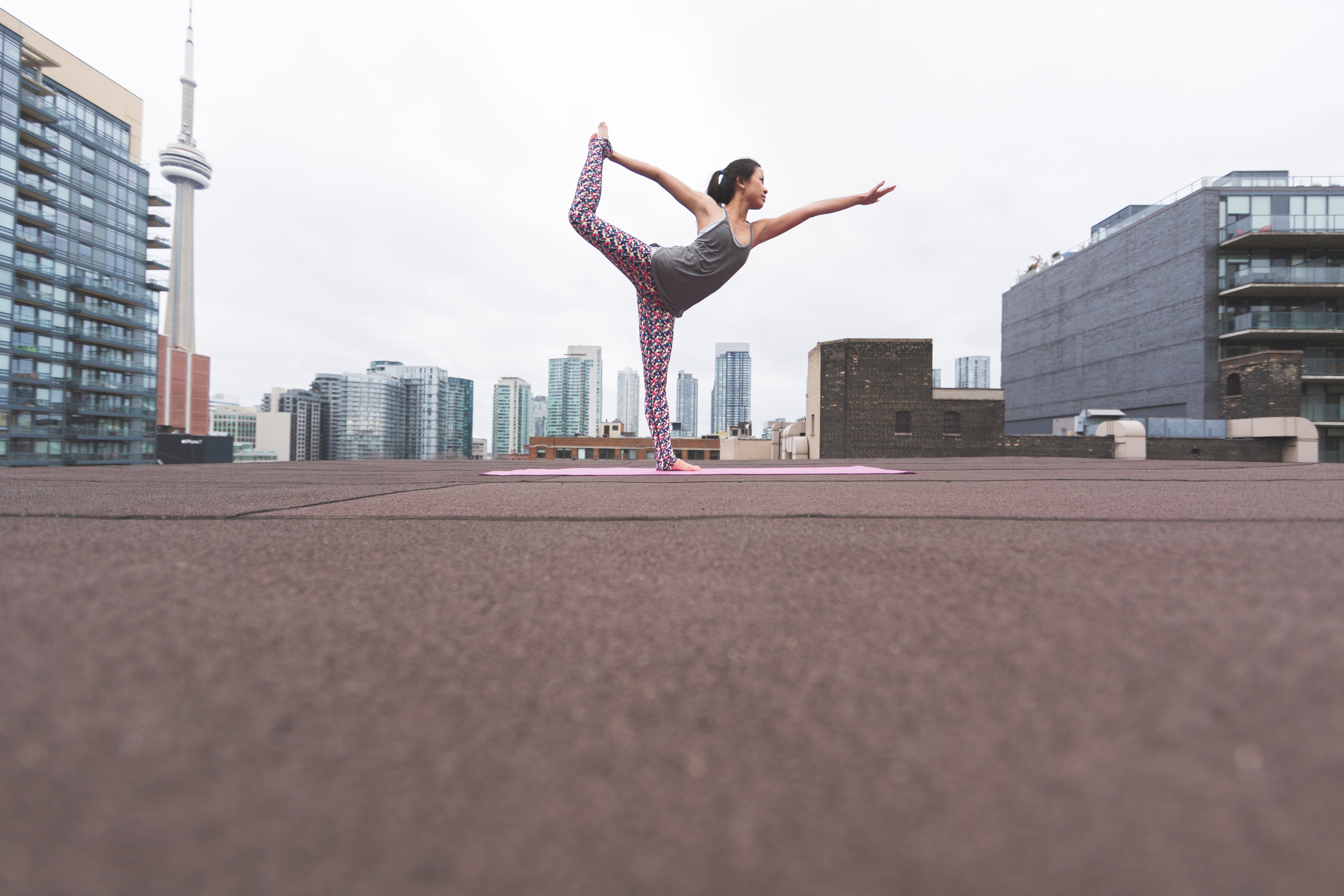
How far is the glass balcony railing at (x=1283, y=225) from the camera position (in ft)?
74.8

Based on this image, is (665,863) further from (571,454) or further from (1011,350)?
(571,454)

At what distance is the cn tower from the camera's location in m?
68.2

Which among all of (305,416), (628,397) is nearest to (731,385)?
(628,397)

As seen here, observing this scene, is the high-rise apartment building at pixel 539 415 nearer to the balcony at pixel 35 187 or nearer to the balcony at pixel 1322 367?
the balcony at pixel 35 187

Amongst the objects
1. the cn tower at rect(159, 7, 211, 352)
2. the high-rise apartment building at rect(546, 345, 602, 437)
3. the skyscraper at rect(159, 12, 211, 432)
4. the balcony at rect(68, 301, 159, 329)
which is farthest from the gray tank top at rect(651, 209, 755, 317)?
the high-rise apartment building at rect(546, 345, 602, 437)

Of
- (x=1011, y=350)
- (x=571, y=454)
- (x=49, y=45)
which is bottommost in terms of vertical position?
(x=571, y=454)

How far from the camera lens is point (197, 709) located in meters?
0.53

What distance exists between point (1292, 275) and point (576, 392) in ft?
290

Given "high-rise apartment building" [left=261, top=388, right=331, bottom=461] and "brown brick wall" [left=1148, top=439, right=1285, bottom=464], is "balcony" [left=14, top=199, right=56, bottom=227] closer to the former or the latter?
"brown brick wall" [left=1148, top=439, right=1285, bottom=464]

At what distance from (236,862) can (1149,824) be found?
2.07 feet

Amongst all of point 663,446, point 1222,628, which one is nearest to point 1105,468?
point 663,446

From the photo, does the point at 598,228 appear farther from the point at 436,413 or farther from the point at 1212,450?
the point at 436,413

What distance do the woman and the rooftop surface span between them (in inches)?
119

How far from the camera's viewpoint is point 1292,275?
74.0 feet
